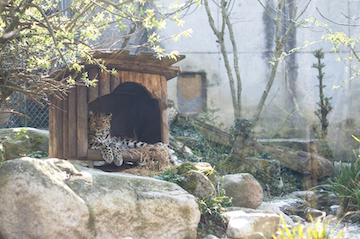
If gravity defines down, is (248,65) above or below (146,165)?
above

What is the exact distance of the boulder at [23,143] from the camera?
7188 millimetres

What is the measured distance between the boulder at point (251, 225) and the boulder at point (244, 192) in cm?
93

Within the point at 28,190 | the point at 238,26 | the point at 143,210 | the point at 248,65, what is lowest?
the point at 143,210

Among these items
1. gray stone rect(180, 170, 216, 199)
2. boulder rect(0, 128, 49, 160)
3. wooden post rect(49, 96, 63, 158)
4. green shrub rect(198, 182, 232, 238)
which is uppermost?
wooden post rect(49, 96, 63, 158)

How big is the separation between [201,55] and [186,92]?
52.8 inches

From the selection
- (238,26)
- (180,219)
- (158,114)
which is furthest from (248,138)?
(238,26)

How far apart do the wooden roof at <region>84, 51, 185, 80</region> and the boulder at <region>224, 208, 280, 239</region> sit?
8.57 ft

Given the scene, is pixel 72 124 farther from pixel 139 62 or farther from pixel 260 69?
pixel 260 69

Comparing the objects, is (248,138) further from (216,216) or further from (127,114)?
(216,216)

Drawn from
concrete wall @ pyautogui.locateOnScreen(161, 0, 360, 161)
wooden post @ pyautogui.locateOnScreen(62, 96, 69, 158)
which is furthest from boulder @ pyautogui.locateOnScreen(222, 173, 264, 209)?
concrete wall @ pyautogui.locateOnScreen(161, 0, 360, 161)

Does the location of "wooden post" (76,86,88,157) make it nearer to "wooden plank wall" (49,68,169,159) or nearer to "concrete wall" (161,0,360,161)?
"wooden plank wall" (49,68,169,159)

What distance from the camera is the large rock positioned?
10.6 ft

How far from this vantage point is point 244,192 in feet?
18.2

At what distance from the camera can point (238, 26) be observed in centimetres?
1200
